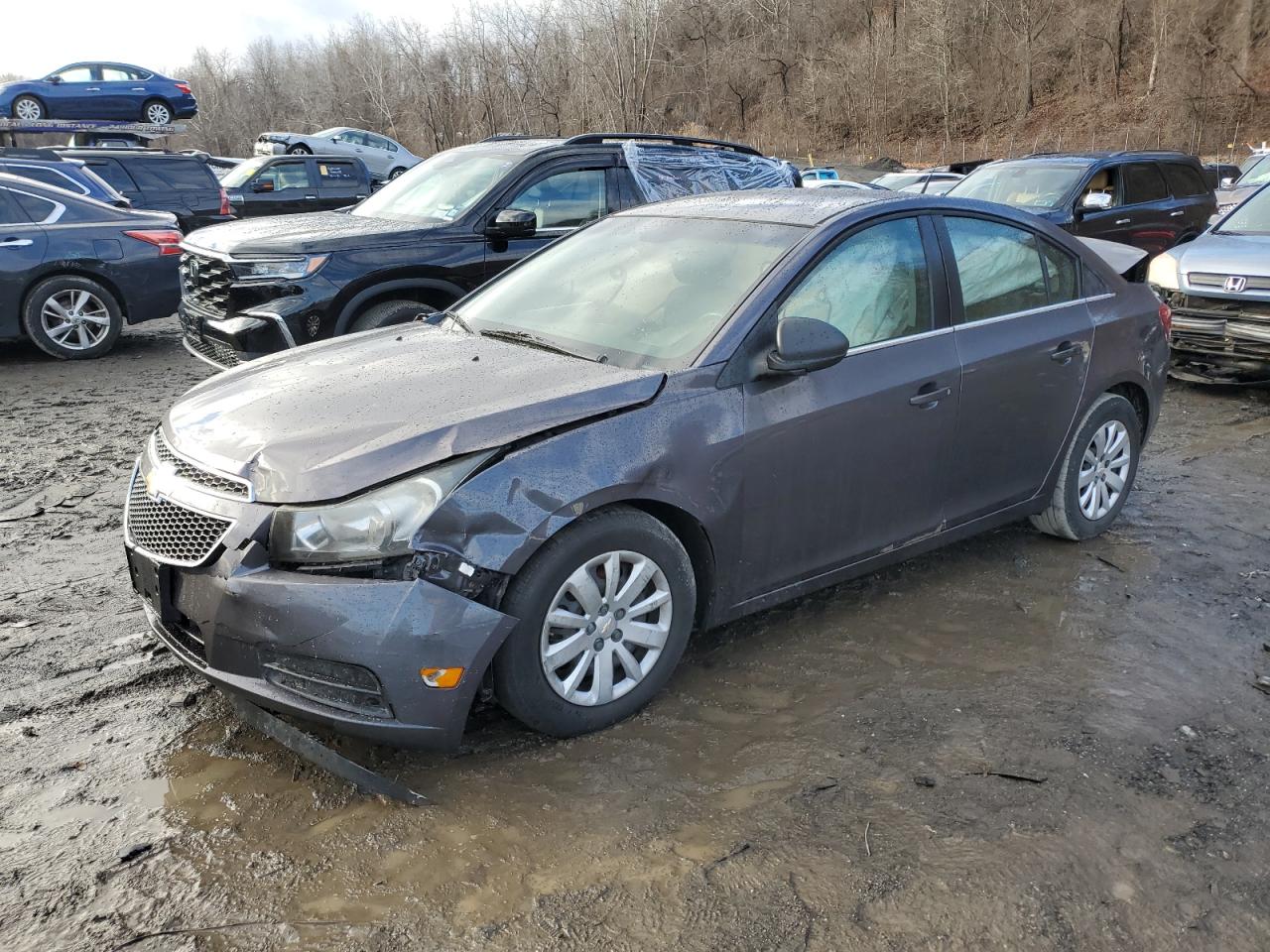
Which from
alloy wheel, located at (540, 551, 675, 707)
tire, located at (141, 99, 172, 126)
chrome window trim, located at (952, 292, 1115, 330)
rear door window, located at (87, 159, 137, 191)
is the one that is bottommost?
alloy wheel, located at (540, 551, 675, 707)

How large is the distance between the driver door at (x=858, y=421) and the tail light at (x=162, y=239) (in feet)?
25.2

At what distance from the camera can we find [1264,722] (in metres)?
3.30

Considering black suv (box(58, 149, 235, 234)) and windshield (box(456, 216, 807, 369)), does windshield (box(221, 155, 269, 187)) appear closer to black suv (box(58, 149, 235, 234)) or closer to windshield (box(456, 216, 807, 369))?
black suv (box(58, 149, 235, 234))

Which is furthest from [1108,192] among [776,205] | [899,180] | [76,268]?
[899,180]

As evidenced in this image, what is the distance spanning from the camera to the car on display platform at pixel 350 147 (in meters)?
28.8

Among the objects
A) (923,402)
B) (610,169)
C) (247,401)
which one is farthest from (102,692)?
(610,169)

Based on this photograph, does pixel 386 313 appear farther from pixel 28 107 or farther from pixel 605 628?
pixel 28 107

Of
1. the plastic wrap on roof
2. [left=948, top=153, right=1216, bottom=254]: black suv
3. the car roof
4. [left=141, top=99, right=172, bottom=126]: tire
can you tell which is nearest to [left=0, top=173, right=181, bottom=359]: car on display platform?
the plastic wrap on roof

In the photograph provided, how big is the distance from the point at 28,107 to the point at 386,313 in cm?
2210

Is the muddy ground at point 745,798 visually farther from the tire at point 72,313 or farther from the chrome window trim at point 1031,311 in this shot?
the tire at point 72,313

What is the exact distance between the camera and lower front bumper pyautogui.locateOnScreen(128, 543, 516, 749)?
8.79 feet

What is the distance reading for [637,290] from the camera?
384 centimetres

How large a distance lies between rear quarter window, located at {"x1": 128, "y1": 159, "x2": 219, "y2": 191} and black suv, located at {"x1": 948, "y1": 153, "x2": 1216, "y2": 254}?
1086 cm

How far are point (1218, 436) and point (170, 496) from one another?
6614mm
